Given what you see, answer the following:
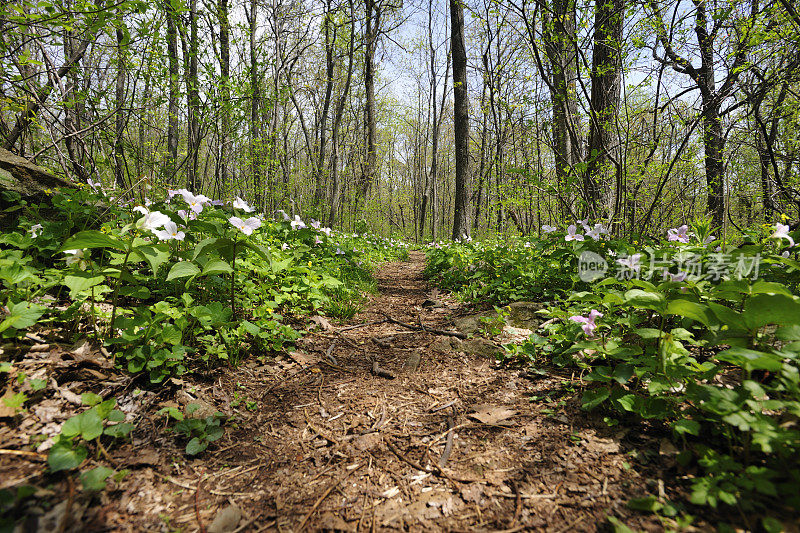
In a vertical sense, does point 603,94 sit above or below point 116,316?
above

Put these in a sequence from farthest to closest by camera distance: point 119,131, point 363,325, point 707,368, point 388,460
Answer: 1. point 119,131
2. point 363,325
3. point 388,460
4. point 707,368

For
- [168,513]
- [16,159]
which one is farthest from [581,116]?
[16,159]

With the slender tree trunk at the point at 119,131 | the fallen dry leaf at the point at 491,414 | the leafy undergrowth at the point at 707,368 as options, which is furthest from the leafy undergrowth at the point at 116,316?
the slender tree trunk at the point at 119,131

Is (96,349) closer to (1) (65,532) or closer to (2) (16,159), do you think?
(1) (65,532)

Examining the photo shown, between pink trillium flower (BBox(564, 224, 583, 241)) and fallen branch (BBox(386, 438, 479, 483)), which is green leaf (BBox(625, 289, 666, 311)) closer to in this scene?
fallen branch (BBox(386, 438, 479, 483))

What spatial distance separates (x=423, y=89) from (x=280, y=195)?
16559 millimetres

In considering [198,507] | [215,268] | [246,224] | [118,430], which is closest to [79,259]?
[215,268]

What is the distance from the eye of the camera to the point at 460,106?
7090mm

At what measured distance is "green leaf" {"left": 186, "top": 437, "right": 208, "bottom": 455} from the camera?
142 cm

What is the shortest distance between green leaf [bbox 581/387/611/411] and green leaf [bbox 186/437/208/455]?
1755mm

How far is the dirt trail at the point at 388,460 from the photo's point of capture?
1.14 meters

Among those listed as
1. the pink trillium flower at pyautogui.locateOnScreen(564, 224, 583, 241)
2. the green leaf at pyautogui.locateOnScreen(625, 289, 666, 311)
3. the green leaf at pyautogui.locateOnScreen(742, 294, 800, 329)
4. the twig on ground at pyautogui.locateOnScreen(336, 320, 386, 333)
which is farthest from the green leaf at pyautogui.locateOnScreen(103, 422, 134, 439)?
the pink trillium flower at pyautogui.locateOnScreen(564, 224, 583, 241)

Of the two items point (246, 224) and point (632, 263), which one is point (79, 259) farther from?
point (632, 263)

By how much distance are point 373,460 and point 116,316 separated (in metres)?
1.75
